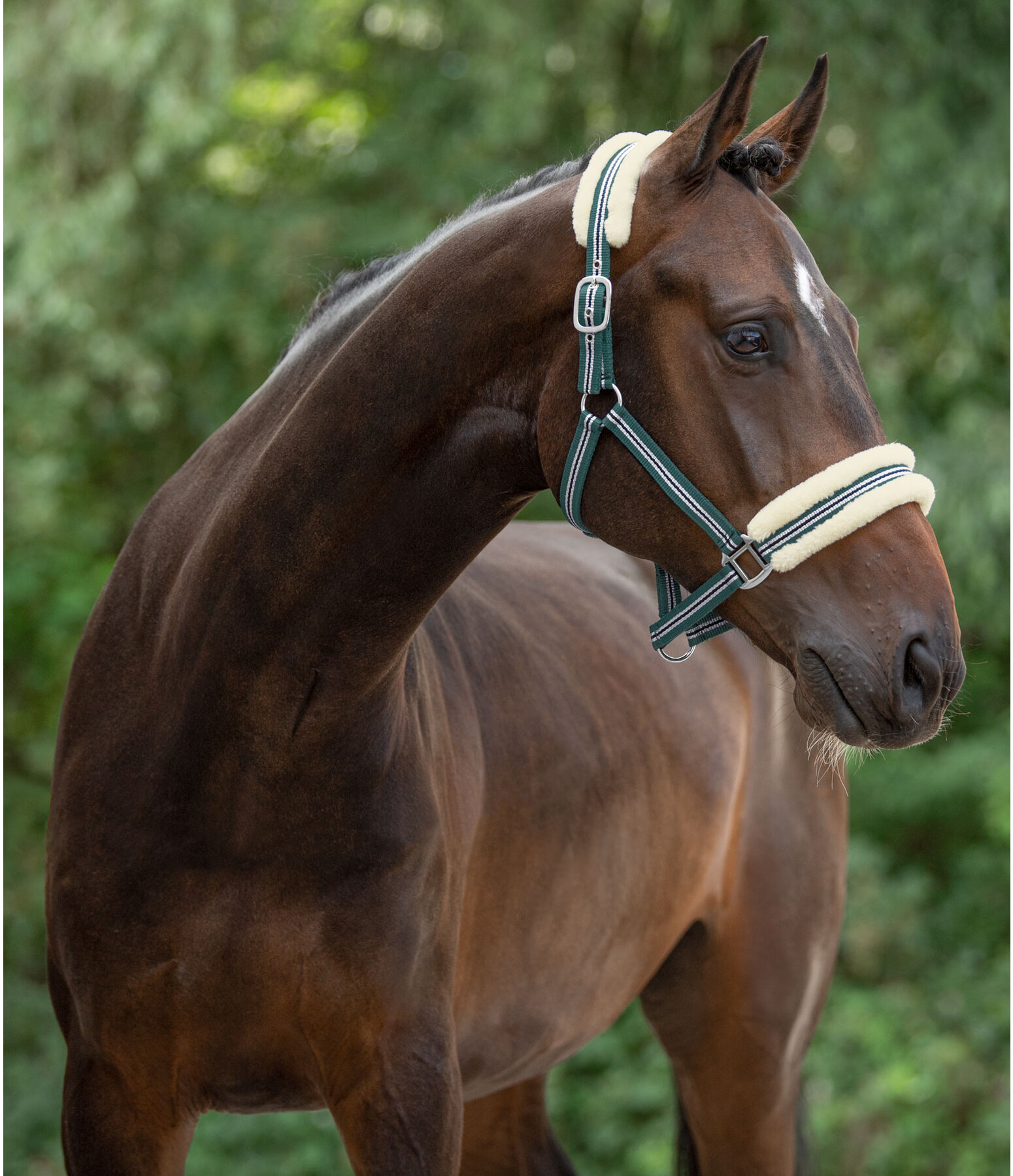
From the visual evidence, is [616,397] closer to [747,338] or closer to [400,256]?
[747,338]

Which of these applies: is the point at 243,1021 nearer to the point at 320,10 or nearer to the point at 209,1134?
the point at 209,1134

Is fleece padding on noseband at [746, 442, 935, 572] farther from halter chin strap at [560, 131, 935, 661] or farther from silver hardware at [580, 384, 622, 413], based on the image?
silver hardware at [580, 384, 622, 413]

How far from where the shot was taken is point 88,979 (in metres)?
1.85

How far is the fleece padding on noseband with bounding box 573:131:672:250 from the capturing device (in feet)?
4.90

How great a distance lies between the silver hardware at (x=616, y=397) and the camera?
1.49 m

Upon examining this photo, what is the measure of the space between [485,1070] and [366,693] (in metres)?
0.90

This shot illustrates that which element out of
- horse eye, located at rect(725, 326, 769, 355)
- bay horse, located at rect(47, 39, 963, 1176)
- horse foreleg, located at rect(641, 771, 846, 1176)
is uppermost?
horse eye, located at rect(725, 326, 769, 355)

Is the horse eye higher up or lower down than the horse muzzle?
higher up

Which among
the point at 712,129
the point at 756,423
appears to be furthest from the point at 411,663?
the point at 712,129

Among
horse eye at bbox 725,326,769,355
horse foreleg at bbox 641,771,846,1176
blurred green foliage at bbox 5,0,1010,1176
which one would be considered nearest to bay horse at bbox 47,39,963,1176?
horse eye at bbox 725,326,769,355

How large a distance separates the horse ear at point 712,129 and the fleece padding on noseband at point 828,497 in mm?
396

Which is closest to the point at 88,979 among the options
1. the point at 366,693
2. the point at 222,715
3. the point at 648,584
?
the point at 222,715

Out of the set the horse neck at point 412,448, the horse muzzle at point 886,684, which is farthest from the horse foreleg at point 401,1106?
the horse muzzle at point 886,684

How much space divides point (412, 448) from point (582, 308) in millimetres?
302
